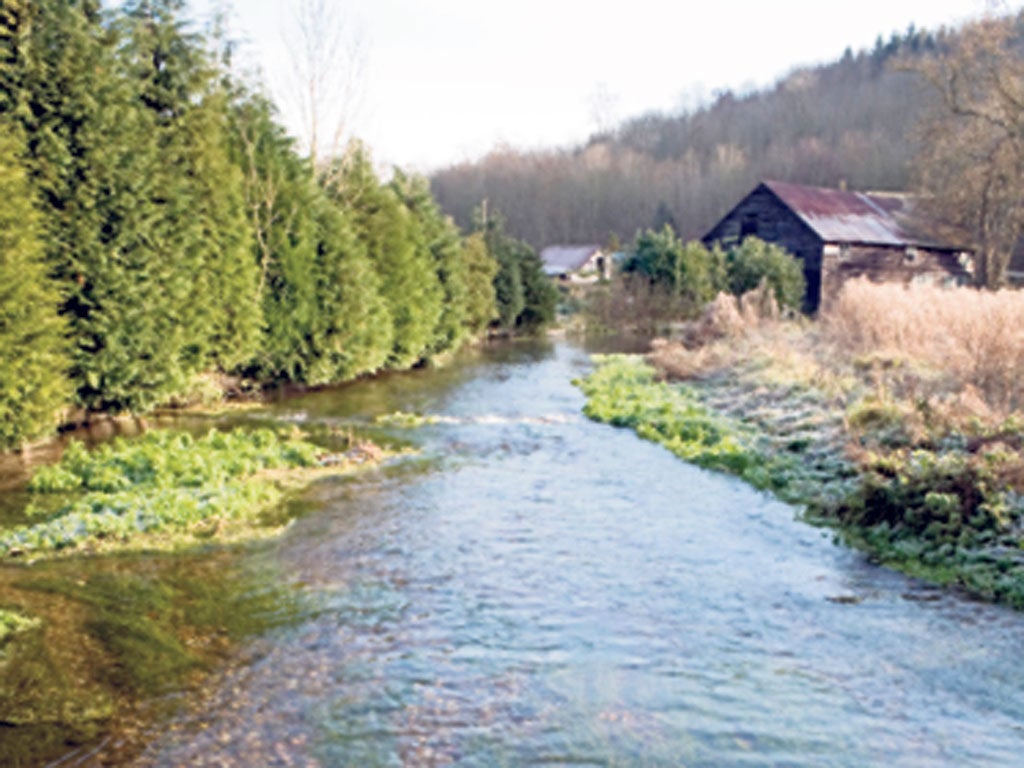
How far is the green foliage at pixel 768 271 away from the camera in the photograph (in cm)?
4228

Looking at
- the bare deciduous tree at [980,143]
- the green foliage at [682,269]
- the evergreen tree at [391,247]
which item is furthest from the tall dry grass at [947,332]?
the green foliage at [682,269]

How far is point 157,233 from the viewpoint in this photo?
16.5m

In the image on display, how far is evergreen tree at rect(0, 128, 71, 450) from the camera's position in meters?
12.3

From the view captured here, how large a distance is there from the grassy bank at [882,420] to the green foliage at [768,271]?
17429 millimetres

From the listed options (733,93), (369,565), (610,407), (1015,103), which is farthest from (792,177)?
(369,565)

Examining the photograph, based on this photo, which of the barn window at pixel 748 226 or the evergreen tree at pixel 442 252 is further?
the barn window at pixel 748 226

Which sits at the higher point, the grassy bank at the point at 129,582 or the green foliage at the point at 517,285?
the green foliage at the point at 517,285

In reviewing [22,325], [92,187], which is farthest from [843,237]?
[22,325]

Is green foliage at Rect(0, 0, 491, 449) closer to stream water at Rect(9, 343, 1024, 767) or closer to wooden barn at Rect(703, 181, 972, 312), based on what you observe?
stream water at Rect(9, 343, 1024, 767)

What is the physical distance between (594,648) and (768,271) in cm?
3818

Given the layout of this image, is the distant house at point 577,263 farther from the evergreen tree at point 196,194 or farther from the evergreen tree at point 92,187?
the evergreen tree at point 92,187

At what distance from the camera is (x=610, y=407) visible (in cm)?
1988

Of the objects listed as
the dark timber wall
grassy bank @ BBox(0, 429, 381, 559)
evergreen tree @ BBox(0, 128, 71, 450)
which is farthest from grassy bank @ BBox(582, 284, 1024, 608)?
the dark timber wall

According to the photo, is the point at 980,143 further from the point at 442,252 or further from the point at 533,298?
the point at 442,252
